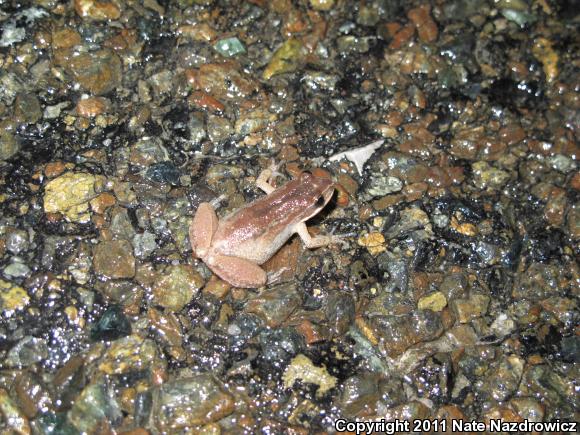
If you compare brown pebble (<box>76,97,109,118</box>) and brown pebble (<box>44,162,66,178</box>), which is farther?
brown pebble (<box>76,97,109,118</box>)

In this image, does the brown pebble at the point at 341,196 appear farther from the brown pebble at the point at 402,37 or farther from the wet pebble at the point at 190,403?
the wet pebble at the point at 190,403

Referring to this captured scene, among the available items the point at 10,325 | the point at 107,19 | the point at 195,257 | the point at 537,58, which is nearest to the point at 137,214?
the point at 195,257

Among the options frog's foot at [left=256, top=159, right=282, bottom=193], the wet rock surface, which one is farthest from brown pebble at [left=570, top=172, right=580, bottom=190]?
frog's foot at [left=256, top=159, right=282, bottom=193]

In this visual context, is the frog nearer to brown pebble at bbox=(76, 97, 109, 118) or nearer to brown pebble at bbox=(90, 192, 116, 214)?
brown pebble at bbox=(90, 192, 116, 214)

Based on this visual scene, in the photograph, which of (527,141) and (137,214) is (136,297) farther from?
(527,141)

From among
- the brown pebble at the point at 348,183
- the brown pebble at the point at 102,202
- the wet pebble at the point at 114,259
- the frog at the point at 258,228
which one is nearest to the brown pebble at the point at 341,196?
the brown pebble at the point at 348,183

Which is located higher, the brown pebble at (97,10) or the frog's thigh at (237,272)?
the brown pebble at (97,10)
